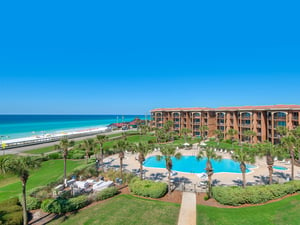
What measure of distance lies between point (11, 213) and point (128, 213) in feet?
29.3

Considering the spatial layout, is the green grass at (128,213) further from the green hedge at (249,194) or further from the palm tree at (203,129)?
the palm tree at (203,129)

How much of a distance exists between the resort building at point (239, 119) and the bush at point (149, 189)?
113 ft

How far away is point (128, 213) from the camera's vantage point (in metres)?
14.1

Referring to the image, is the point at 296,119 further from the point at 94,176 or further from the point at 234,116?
the point at 94,176

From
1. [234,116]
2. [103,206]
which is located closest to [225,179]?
[103,206]

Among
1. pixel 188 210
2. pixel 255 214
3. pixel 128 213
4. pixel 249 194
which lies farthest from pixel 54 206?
pixel 249 194

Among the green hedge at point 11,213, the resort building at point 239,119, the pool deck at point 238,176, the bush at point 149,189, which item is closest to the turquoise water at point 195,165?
the pool deck at point 238,176

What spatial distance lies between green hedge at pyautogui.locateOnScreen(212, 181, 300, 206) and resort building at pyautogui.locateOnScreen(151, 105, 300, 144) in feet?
91.1

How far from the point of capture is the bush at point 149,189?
17.1m

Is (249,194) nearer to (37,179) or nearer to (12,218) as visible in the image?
(12,218)

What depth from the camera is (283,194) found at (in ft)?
52.3

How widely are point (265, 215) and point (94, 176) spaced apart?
66.3 feet

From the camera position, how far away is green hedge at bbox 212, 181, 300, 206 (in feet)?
49.5

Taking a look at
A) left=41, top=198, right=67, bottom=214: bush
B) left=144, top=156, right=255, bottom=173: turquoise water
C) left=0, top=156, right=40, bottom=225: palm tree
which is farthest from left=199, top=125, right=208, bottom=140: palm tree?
left=0, top=156, right=40, bottom=225: palm tree
